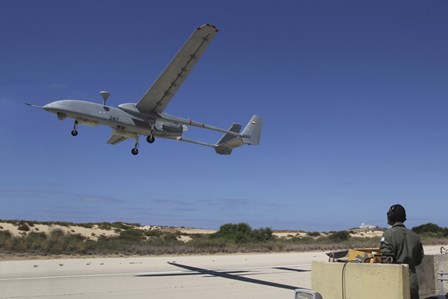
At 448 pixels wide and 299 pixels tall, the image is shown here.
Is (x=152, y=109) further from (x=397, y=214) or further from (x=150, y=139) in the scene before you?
(x=397, y=214)

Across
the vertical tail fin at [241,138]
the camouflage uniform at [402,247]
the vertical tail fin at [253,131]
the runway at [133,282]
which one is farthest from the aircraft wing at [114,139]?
the camouflage uniform at [402,247]

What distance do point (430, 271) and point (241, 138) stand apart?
24804 mm

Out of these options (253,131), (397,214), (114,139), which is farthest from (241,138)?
(397,214)

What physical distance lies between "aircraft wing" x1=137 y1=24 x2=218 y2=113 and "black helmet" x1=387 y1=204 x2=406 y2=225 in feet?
58.2

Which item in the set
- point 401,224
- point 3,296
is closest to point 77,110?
point 3,296

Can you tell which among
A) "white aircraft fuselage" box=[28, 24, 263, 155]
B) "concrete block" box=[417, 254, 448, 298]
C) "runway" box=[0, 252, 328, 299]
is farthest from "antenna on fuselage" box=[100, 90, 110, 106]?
"concrete block" box=[417, 254, 448, 298]

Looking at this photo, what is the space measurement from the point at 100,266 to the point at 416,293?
18538 mm

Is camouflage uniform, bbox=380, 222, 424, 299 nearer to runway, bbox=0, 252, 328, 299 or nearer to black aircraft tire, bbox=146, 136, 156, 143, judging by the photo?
runway, bbox=0, 252, 328, 299

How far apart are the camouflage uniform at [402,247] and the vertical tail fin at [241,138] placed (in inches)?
1039

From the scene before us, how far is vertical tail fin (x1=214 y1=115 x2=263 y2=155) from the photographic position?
33125 millimetres

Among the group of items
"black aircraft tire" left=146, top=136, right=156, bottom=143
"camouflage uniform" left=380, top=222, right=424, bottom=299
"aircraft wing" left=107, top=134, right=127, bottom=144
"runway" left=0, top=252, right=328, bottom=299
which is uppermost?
"aircraft wing" left=107, top=134, right=127, bottom=144

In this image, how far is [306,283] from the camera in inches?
700

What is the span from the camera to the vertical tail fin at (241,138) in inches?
1304

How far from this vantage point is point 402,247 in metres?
6.43
